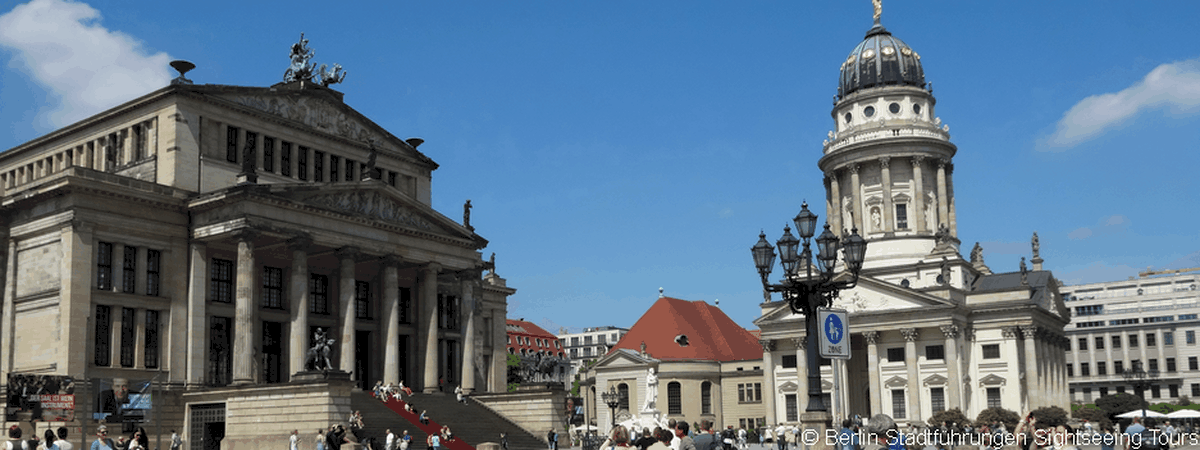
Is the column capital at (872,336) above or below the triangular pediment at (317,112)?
below

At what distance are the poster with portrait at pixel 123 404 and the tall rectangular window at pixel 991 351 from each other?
205ft

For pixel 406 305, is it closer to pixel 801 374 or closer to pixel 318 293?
pixel 318 293

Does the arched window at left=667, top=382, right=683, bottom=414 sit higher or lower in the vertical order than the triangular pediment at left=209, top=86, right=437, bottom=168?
lower

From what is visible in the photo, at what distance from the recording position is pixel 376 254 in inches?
2068

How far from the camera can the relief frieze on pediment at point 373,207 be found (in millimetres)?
50625

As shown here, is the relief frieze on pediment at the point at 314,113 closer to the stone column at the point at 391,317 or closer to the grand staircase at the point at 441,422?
the stone column at the point at 391,317

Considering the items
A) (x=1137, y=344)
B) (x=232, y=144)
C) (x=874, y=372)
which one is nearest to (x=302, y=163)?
(x=232, y=144)

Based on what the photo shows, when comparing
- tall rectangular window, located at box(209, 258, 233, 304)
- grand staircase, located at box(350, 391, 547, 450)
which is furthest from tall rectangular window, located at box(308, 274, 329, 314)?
grand staircase, located at box(350, 391, 547, 450)

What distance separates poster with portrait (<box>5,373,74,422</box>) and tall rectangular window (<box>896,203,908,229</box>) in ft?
227

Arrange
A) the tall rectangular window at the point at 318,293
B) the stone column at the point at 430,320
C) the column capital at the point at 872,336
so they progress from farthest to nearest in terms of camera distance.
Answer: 1. the column capital at the point at 872,336
2. the stone column at the point at 430,320
3. the tall rectangular window at the point at 318,293

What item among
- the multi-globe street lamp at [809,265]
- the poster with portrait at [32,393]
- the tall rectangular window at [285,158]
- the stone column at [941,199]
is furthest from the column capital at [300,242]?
the stone column at [941,199]

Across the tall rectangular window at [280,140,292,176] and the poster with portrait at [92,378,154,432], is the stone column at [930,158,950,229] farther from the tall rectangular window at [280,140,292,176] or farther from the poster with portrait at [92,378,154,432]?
the poster with portrait at [92,378,154,432]

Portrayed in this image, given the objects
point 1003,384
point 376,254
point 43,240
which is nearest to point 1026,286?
point 1003,384

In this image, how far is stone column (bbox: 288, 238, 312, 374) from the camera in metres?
48.3
